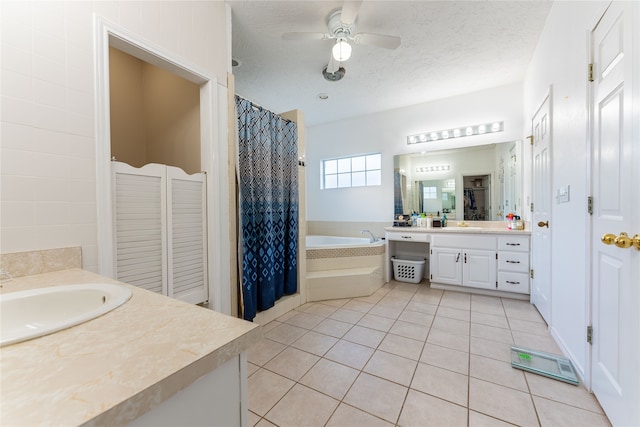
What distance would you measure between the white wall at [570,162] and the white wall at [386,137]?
1210 mm

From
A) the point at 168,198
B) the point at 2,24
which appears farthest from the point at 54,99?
the point at 168,198

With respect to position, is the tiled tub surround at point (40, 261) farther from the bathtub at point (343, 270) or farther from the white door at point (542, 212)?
the white door at point (542, 212)

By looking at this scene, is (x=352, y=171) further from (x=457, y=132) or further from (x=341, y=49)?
(x=341, y=49)

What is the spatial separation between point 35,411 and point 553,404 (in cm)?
203

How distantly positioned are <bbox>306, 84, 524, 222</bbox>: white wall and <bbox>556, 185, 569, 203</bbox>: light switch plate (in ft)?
5.71

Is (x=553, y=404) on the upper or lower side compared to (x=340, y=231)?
lower

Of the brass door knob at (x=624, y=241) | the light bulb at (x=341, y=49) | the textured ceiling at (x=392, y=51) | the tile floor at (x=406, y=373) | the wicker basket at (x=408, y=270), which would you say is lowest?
the tile floor at (x=406, y=373)

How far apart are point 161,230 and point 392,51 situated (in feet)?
8.50

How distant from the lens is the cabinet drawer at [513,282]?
2.79m

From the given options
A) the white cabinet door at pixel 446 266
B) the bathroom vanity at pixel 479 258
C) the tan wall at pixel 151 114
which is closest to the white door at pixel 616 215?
the bathroom vanity at pixel 479 258

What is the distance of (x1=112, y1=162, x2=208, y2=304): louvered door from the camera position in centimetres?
146

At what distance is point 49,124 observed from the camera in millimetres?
1170

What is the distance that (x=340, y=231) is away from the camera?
4473 mm

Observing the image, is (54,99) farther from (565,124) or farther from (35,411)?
(565,124)
